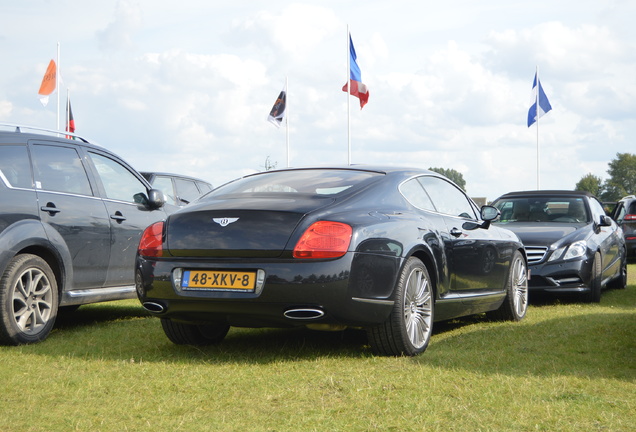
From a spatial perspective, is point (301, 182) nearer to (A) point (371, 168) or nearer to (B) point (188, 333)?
(A) point (371, 168)

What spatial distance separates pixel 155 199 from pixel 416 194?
3.02 m

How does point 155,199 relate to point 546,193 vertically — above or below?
above

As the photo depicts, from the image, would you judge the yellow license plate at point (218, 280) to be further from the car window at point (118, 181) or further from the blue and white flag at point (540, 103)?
the blue and white flag at point (540, 103)

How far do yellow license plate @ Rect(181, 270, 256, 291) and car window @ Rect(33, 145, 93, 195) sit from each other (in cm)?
214

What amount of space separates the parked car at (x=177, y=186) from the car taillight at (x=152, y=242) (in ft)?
25.7

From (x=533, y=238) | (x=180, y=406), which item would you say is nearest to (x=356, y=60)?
(x=533, y=238)

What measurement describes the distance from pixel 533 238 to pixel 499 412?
6.37 metres

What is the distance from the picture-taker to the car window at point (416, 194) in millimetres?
6681

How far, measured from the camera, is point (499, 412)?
173 inches

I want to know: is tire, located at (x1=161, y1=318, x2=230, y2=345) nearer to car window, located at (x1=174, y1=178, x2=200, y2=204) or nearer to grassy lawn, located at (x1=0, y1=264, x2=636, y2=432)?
grassy lawn, located at (x1=0, y1=264, x2=636, y2=432)

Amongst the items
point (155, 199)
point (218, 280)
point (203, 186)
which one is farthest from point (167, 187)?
point (218, 280)

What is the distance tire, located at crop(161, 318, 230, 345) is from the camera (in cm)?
658

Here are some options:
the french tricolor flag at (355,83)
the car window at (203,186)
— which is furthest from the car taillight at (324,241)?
the french tricolor flag at (355,83)

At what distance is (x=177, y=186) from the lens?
48.4ft
